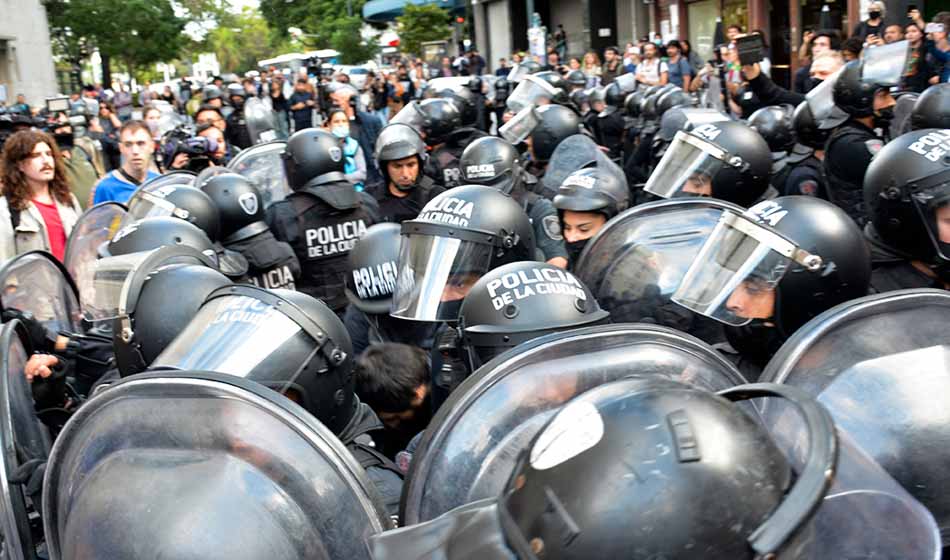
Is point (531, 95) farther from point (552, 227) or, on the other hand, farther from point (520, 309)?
point (520, 309)

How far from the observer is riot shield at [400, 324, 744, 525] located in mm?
2068

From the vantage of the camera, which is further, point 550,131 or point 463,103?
point 463,103

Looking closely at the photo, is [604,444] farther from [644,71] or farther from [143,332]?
[644,71]

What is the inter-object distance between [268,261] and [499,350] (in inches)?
108

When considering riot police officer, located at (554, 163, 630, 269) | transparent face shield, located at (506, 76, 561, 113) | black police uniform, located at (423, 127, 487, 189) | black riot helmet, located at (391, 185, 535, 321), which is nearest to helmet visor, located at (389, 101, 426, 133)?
black police uniform, located at (423, 127, 487, 189)

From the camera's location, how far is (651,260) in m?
3.65

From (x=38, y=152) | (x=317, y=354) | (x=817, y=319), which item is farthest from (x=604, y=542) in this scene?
(x=38, y=152)

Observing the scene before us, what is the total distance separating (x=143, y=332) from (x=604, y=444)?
232cm

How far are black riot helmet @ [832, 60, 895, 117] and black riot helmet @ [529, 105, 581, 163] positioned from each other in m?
1.92

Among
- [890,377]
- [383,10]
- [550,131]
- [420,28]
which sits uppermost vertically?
[383,10]

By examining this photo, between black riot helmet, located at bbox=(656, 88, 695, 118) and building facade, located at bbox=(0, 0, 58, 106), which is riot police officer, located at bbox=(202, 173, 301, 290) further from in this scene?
building facade, located at bbox=(0, 0, 58, 106)

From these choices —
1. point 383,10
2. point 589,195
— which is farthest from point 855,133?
point 383,10

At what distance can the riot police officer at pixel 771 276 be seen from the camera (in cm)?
305

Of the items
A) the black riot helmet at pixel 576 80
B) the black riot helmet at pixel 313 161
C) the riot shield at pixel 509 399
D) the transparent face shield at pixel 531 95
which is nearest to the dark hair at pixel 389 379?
the riot shield at pixel 509 399
